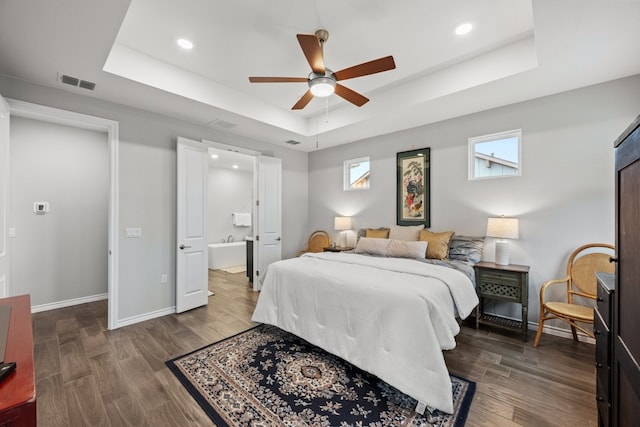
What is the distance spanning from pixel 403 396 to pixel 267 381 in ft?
3.41

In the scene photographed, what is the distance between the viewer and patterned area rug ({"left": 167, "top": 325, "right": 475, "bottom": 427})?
1777 millimetres

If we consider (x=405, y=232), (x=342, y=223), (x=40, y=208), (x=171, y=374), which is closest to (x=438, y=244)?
(x=405, y=232)

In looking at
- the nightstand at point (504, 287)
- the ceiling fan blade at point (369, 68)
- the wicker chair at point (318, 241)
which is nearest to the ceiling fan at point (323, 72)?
the ceiling fan blade at point (369, 68)

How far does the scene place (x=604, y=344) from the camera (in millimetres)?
1384

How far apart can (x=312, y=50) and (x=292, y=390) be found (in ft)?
8.39

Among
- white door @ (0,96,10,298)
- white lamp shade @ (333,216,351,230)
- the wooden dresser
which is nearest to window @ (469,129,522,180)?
white lamp shade @ (333,216,351,230)

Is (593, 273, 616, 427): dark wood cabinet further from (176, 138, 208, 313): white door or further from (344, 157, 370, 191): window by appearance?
(176, 138, 208, 313): white door

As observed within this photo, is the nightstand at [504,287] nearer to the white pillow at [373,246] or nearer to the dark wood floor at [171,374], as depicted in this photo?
the dark wood floor at [171,374]

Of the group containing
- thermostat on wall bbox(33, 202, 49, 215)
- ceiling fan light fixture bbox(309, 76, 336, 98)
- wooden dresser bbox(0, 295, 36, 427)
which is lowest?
wooden dresser bbox(0, 295, 36, 427)

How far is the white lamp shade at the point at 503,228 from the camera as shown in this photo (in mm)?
3068

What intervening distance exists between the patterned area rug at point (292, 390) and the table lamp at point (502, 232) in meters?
1.62

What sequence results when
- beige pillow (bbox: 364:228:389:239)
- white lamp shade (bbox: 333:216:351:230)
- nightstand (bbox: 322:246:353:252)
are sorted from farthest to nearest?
white lamp shade (bbox: 333:216:351:230) → nightstand (bbox: 322:246:353:252) → beige pillow (bbox: 364:228:389:239)

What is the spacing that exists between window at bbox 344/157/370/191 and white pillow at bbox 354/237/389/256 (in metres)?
1.32

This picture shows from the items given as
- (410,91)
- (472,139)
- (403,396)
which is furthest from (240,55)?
(403,396)
